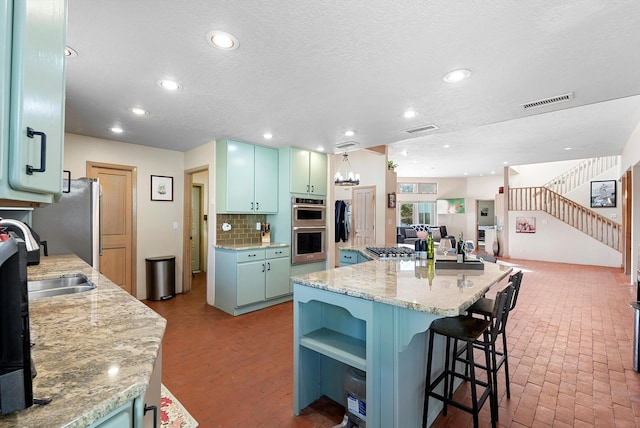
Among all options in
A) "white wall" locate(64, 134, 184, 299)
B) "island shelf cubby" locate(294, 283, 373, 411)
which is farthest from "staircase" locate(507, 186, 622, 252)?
"white wall" locate(64, 134, 184, 299)

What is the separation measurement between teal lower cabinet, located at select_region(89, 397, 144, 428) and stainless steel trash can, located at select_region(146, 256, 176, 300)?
4.22m

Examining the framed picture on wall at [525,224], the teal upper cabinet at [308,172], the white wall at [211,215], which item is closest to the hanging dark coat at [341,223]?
the teal upper cabinet at [308,172]

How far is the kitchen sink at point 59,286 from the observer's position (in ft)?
6.19

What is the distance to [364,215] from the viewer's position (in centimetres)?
714

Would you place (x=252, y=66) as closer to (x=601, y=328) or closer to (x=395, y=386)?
(x=395, y=386)

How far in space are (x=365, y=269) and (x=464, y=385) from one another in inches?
48.2

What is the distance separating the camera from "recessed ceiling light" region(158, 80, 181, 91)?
7.89 ft

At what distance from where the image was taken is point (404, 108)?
2975 millimetres

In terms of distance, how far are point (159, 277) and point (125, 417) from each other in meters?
4.30

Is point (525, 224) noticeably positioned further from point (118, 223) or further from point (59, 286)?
point (59, 286)

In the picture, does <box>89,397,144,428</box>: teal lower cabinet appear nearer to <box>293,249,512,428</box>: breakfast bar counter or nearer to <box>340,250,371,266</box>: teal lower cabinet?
<box>293,249,512,428</box>: breakfast bar counter

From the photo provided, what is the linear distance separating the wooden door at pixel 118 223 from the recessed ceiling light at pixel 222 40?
343 centimetres

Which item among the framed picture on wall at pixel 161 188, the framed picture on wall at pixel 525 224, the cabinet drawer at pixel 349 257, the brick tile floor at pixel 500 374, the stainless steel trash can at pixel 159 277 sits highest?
the framed picture on wall at pixel 161 188

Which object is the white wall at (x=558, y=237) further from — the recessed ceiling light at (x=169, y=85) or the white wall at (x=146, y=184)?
the recessed ceiling light at (x=169, y=85)
